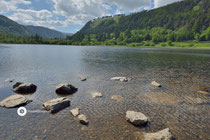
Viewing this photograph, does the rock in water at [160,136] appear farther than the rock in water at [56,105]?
No

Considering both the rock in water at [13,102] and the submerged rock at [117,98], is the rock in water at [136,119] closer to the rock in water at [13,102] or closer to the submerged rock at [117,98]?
the submerged rock at [117,98]

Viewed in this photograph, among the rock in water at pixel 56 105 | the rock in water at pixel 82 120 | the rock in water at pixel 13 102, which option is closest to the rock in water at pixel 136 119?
the rock in water at pixel 82 120

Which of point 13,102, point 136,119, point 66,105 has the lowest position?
point 66,105

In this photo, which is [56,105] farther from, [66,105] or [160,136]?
[160,136]

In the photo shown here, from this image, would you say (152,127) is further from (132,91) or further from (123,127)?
(132,91)

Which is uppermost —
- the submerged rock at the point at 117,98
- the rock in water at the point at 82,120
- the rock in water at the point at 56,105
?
the rock in water at the point at 56,105

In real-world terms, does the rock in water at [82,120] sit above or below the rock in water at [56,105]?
below

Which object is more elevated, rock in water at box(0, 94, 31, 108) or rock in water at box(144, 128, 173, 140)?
rock in water at box(0, 94, 31, 108)

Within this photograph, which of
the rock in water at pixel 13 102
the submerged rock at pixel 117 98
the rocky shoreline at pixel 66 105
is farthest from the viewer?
the submerged rock at pixel 117 98

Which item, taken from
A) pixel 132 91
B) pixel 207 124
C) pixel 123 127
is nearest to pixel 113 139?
pixel 123 127

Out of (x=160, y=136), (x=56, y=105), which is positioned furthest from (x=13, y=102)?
(x=160, y=136)

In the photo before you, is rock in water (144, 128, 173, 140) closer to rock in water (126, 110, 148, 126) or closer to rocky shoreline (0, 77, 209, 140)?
rocky shoreline (0, 77, 209, 140)

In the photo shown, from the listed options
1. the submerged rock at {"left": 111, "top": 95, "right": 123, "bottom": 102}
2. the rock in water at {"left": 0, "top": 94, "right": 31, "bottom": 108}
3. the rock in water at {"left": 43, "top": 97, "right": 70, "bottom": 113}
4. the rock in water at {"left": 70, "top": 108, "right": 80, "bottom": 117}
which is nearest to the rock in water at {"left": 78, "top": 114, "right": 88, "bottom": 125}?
the rock in water at {"left": 70, "top": 108, "right": 80, "bottom": 117}

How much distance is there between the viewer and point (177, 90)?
23.3 m
